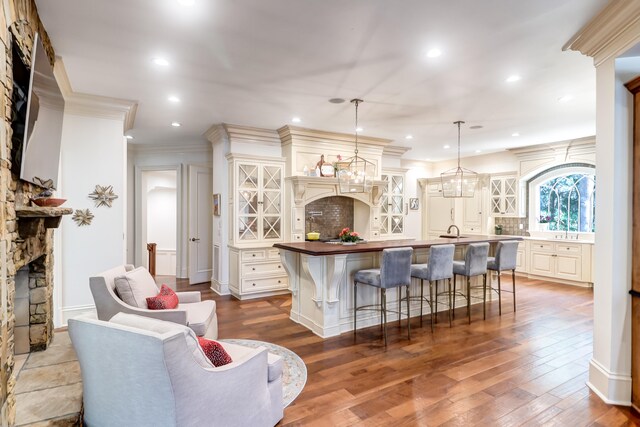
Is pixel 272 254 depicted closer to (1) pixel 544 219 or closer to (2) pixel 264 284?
(2) pixel 264 284

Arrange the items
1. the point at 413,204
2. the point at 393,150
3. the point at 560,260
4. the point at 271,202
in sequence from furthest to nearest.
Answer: the point at 413,204 → the point at 393,150 → the point at 560,260 → the point at 271,202

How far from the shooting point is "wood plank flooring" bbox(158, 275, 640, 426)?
2357 mm

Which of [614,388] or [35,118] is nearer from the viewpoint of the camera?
[35,118]

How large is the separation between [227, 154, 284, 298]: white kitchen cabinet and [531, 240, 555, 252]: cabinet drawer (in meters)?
4.87

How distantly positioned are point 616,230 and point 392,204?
498cm

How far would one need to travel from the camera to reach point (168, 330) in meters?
1.69

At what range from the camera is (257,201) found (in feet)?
18.9

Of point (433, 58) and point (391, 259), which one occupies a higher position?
point (433, 58)

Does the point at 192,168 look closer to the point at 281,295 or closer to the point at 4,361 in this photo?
the point at 281,295

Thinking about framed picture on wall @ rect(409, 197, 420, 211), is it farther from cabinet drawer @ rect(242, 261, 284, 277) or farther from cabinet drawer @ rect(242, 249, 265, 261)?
cabinet drawer @ rect(242, 249, 265, 261)

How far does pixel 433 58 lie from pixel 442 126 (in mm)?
2739

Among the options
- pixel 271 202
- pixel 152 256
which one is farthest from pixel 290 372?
pixel 152 256

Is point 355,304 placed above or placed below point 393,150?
below

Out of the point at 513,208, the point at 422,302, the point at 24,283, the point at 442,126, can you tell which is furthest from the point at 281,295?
the point at 513,208
